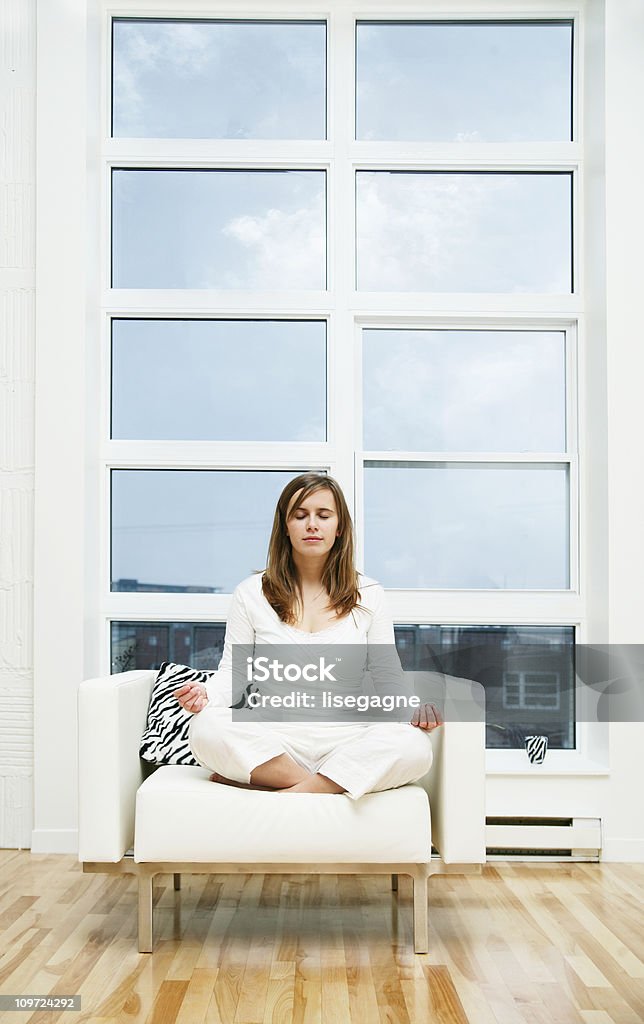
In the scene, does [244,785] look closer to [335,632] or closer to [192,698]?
[192,698]

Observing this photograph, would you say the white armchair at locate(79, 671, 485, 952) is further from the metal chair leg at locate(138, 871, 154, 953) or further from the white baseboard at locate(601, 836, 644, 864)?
the white baseboard at locate(601, 836, 644, 864)

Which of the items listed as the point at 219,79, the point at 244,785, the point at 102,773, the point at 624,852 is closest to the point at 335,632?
the point at 244,785

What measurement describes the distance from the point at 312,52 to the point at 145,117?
0.68 m

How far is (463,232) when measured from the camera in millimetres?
3875

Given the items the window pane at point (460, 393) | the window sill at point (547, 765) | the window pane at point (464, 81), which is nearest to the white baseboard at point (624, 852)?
the window sill at point (547, 765)

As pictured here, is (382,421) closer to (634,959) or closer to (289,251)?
(289,251)

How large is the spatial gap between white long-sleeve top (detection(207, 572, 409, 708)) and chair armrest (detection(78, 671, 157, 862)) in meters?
0.40

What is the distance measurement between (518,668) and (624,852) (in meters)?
0.72

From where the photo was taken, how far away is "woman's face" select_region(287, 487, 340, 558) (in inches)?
117

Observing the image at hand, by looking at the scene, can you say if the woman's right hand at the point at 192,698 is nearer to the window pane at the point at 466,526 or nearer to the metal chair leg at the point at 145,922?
the metal chair leg at the point at 145,922

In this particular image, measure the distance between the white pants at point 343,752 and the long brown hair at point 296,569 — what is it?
0.44 metres

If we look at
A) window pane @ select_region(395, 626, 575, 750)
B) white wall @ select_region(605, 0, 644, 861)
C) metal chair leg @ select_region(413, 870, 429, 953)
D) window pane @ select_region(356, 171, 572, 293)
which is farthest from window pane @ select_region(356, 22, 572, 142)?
metal chair leg @ select_region(413, 870, 429, 953)

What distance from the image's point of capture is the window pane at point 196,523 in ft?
12.5

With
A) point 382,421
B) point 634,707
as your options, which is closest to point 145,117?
point 382,421
